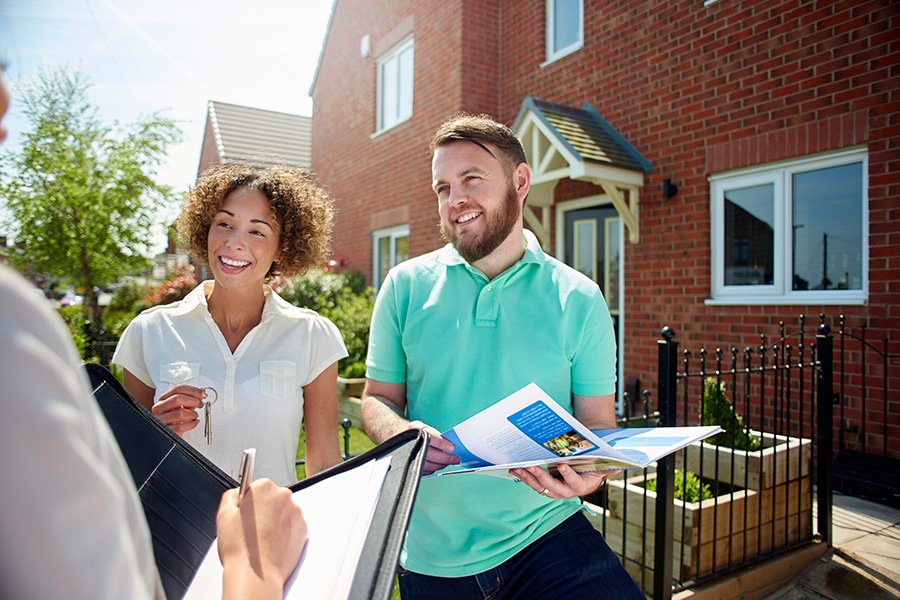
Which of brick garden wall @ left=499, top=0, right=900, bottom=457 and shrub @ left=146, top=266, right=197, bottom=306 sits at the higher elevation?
brick garden wall @ left=499, top=0, right=900, bottom=457

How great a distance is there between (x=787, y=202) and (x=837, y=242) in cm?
55

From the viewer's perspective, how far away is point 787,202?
534 centimetres

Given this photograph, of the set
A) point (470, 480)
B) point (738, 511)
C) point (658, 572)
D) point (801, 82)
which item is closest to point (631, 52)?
point (801, 82)

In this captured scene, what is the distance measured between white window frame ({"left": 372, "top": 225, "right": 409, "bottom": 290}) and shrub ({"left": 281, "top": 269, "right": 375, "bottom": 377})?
1.01 feet

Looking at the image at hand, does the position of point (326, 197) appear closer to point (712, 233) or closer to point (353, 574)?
point (353, 574)

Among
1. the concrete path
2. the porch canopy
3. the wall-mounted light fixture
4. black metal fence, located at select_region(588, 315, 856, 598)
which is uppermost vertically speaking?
the porch canopy

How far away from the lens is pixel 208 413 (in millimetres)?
1865

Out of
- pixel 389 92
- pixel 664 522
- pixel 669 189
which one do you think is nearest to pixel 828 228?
pixel 669 189

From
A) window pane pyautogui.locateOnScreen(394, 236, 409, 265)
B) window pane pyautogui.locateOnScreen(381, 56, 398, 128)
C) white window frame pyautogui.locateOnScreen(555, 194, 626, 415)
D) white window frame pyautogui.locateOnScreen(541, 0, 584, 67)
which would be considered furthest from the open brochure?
window pane pyautogui.locateOnScreen(381, 56, 398, 128)

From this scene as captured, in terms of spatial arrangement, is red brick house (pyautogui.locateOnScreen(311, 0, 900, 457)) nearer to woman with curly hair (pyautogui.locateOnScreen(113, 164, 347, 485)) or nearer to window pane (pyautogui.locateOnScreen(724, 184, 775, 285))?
window pane (pyautogui.locateOnScreen(724, 184, 775, 285))

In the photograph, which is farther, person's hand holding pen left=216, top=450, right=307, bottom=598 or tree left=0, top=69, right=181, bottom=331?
tree left=0, top=69, right=181, bottom=331

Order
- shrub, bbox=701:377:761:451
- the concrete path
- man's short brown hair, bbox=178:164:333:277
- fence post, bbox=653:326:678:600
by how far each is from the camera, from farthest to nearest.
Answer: shrub, bbox=701:377:761:451 → the concrete path → fence post, bbox=653:326:678:600 → man's short brown hair, bbox=178:164:333:277

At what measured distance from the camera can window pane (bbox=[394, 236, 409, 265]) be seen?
1032 centimetres

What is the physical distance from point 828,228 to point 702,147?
1.43m
